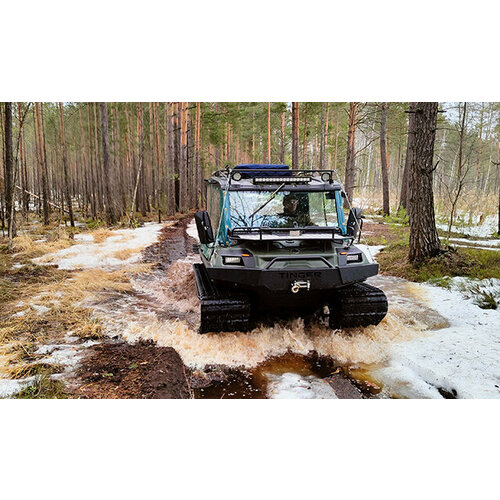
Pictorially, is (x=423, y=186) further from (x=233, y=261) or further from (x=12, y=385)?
(x=12, y=385)

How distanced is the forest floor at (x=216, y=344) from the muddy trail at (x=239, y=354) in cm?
1

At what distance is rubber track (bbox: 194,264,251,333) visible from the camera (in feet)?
12.6

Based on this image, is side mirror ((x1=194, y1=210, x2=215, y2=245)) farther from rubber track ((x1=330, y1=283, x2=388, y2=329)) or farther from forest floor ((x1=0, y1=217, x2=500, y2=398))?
rubber track ((x1=330, y1=283, x2=388, y2=329))

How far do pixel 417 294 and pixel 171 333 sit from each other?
3808 millimetres

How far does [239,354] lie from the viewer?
12.6ft

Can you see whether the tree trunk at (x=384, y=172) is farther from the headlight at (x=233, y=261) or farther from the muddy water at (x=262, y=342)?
the headlight at (x=233, y=261)

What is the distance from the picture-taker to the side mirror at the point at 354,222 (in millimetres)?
4508

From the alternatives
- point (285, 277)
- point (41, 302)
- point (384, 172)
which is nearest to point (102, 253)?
point (41, 302)

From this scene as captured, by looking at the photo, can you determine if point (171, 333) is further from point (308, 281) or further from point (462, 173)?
point (462, 173)

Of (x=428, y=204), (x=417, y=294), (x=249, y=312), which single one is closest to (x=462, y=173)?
(x=428, y=204)

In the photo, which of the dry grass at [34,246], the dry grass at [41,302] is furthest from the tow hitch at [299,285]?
the dry grass at [34,246]

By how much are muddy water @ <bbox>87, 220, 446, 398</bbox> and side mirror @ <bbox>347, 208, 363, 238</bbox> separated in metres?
1.16
